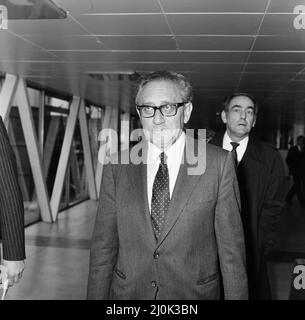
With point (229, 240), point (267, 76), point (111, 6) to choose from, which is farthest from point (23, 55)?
point (229, 240)

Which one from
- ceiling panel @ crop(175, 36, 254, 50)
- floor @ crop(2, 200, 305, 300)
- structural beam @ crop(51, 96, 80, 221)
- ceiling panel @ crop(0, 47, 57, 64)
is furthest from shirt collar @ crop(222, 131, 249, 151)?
structural beam @ crop(51, 96, 80, 221)

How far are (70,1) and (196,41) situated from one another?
1738 mm

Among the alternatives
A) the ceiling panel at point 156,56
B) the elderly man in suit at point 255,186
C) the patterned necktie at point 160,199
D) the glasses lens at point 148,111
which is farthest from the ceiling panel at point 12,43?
the patterned necktie at point 160,199

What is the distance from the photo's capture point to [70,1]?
3631mm

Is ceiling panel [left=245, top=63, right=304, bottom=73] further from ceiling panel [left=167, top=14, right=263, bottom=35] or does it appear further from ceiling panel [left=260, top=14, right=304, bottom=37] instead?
ceiling panel [left=167, top=14, right=263, bottom=35]

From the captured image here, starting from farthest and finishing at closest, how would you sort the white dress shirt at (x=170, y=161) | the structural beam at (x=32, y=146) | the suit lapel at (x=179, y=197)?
1. the structural beam at (x=32, y=146)
2. the white dress shirt at (x=170, y=161)
3. the suit lapel at (x=179, y=197)

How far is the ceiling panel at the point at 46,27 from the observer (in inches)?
168

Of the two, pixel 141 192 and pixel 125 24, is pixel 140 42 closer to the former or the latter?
pixel 125 24

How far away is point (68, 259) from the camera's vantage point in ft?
19.8

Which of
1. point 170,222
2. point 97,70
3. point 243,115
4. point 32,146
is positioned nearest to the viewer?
point 170,222

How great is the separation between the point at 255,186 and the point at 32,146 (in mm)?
6199

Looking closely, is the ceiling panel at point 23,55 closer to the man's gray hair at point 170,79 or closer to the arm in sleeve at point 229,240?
the man's gray hair at point 170,79
